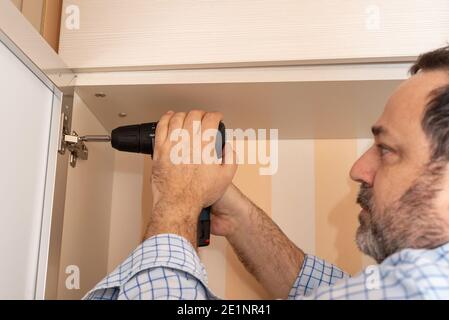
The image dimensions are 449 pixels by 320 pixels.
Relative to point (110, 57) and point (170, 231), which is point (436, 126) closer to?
point (170, 231)

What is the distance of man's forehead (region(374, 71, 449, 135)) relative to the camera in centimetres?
71

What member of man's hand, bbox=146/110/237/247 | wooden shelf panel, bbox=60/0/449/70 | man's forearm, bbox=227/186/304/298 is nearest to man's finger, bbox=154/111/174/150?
man's hand, bbox=146/110/237/247

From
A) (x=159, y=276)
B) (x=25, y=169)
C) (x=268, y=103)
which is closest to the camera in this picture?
(x=159, y=276)

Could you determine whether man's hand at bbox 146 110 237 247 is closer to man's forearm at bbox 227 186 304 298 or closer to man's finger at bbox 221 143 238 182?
man's finger at bbox 221 143 238 182

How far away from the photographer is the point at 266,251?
946 mm

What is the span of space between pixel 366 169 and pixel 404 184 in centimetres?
11

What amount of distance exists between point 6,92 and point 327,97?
0.58 meters

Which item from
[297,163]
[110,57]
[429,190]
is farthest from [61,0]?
[429,190]

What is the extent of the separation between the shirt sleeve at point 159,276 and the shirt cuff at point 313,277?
0.32 m

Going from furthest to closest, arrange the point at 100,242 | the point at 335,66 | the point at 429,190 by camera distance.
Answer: the point at 100,242
the point at 335,66
the point at 429,190

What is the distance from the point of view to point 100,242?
1.07 metres

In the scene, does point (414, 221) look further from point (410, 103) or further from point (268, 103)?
point (268, 103)

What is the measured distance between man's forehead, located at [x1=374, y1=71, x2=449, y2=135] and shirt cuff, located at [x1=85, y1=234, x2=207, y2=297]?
0.38 m

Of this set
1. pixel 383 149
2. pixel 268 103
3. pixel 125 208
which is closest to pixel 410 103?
pixel 383 149
